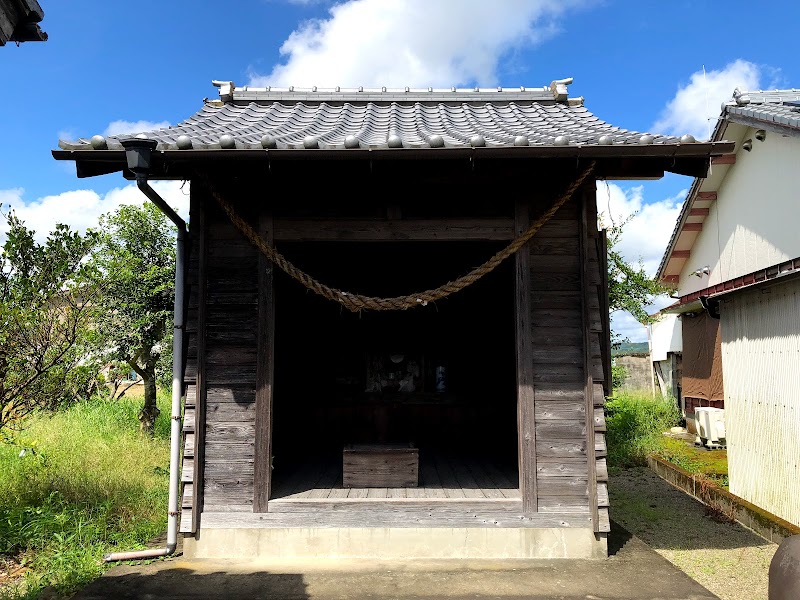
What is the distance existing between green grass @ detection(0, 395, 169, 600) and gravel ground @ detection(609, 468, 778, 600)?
4982mm

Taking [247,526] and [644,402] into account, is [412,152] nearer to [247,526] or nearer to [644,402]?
[247,526]

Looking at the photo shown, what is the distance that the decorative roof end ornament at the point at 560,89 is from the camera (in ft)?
22.6

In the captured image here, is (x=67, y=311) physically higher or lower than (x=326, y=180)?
lower

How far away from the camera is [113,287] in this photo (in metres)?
9.51

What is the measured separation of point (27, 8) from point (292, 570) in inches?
167

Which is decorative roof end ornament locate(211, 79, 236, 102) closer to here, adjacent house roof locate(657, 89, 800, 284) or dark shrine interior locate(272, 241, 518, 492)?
dark shrine interior locate(272, 241, 518, 492)

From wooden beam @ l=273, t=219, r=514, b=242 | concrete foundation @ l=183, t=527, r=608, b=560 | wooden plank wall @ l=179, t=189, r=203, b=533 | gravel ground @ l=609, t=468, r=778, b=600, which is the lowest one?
gravel ground @ l=609, t=468, r=778, b=600

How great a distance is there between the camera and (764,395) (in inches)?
247


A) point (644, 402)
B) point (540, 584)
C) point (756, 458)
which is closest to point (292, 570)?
point (540, 584)

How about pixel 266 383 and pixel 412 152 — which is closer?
pixel 412 152

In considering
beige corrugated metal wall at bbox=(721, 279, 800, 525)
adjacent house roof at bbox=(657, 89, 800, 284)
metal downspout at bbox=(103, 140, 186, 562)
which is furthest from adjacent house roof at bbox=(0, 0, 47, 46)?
adjacent house roof at bbox=(657, 89, 800, 284)

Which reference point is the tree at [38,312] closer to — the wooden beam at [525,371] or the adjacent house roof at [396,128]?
the adjacent house roof at [396,128]

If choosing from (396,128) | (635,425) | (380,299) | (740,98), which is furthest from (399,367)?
(740,98)

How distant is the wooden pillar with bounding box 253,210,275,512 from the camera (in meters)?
4.91
